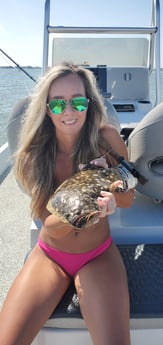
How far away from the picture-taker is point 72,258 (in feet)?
4.66

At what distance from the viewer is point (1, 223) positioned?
2.78 meters

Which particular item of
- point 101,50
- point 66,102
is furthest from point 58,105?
point 101,50

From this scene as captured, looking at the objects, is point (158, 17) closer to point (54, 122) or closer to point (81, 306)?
point (54, 122)

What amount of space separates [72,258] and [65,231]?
4.4 inches

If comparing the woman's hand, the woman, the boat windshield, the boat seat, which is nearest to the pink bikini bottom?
the woman

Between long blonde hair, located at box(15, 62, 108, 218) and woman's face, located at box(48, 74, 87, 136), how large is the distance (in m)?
0.03

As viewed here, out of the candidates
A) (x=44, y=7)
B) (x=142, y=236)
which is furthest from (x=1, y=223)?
(x=44, y=7)

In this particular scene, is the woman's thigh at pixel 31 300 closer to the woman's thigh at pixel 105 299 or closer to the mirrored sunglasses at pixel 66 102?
the woman's thigh at pixel 105 299

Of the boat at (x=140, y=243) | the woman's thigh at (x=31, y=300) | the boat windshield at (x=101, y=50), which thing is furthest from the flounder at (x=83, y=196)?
the boat windshield at (x=101, y=50)

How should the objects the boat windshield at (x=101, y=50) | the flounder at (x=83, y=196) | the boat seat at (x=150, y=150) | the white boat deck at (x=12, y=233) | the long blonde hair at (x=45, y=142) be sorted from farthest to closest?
the boat windshield at (x=101, y=50) → the white boat deck at (x=12, y=233) → the boat seat at (x=150, y=150) → the long blonde hair at (x=45, y=142) → the flounder at (x=83, y=196)

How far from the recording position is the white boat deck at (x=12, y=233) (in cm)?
212

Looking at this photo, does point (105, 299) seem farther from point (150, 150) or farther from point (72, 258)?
point (150, 150)

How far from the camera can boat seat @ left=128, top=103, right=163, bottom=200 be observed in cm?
166

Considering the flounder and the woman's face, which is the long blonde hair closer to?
the woman's face
